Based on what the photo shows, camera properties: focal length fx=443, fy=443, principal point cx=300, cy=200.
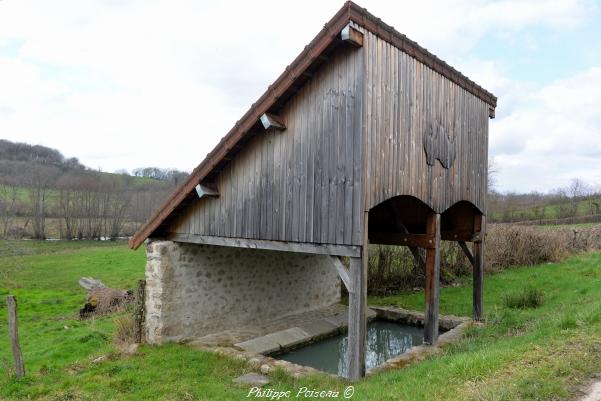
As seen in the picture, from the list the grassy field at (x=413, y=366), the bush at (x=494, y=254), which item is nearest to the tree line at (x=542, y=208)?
the bush at (x=494, y=254)

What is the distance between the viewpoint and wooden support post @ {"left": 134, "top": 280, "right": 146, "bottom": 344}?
26.2 ft

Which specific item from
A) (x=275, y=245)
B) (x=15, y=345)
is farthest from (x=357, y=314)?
(x=15, y=345)

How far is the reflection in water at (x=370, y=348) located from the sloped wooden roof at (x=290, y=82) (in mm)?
3447

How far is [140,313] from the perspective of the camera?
8.02 m

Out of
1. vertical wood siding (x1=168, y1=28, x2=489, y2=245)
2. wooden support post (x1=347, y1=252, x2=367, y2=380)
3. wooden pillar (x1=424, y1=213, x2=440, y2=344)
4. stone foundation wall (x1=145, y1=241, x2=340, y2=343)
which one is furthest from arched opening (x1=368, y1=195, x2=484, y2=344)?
stone foundation wall (x1=145, y1=241, x2=340, y2=343)

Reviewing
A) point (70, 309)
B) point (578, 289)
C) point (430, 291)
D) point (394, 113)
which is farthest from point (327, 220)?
point (70, 309)

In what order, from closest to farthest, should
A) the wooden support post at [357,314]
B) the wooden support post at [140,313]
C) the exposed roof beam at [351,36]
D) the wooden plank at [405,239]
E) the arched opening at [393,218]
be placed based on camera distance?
1. the exposed roof beam at [351,36]
2. the wooden support post at [357,314]
3. the wooden plank at [405,239]
4. the wooden support post at [140,313]
5. the arched opening at [393,218]

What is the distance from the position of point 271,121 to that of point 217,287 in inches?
154

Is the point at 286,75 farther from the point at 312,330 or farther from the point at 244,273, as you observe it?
the point at 312,330

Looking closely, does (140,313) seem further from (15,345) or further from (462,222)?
(462,222)

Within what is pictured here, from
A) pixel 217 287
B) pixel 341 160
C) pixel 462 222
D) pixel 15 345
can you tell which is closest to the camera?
pixel 341 160

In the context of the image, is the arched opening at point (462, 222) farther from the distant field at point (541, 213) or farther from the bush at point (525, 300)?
the distant field at point (541, 213)

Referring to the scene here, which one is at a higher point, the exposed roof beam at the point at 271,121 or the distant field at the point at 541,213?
the exposed roof beam at the point at 271,121

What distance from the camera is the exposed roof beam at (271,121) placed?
20.6 feet
